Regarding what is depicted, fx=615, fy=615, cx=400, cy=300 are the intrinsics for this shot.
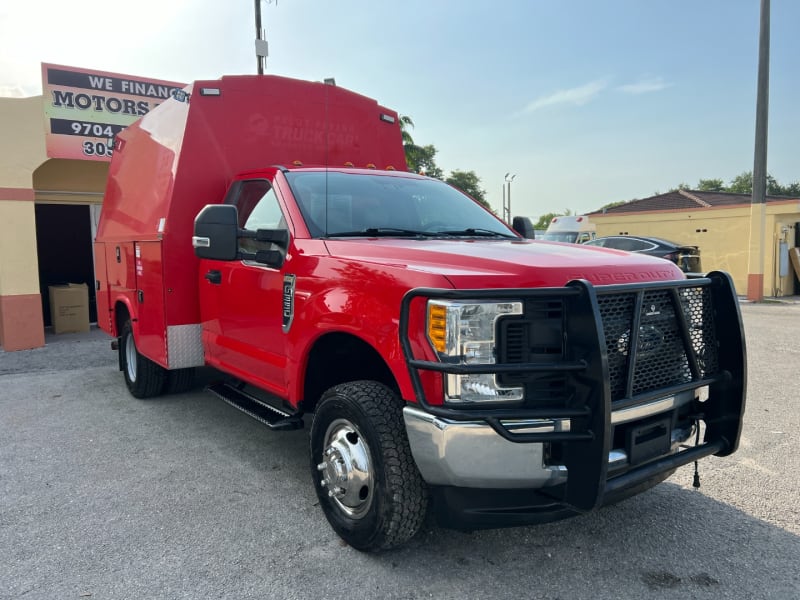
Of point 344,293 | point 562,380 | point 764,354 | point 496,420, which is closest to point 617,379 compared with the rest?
point 562,380

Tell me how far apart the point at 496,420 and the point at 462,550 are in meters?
1.05

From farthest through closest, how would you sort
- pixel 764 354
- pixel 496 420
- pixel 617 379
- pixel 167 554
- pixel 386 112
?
1. pixel 764 354
2. pixel 386 112
3. pixel 167 554
4. pixel 617 379
5. pixel 496 420

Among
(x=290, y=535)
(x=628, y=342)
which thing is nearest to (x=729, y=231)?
(x=628, y=342)

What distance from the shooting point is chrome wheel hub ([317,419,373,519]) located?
304cm

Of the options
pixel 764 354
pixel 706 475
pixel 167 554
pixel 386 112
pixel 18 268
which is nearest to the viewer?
pixel 167 554

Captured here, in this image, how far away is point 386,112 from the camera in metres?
6.36

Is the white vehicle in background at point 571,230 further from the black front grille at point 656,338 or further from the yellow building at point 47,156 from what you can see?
the black front grille at point 656,338

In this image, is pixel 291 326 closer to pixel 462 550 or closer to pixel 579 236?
pixel 462 550

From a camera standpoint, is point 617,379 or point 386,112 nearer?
point 617,379

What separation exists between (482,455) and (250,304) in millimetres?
2246

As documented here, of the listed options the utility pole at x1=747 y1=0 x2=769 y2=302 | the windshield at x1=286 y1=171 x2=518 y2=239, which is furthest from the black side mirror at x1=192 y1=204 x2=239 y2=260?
the utility pole at x1=747 y1=0 x2=769 y2=302

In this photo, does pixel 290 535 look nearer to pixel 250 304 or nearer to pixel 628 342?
pixel 250 304

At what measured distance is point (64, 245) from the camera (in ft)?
41.1

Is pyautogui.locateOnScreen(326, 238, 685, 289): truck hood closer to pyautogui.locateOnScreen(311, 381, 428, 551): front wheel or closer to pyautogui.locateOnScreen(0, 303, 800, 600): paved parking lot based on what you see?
pyautogui.locateOnScreen(311, 381, 428, 551): front wheel
